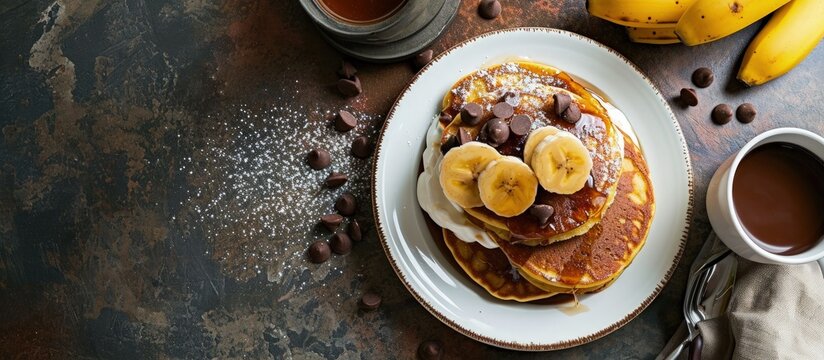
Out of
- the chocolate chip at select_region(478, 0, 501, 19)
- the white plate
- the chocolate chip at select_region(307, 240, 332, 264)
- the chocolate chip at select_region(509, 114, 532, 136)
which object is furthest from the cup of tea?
the chocolate chip at select_region(307, 240, 332, 264)

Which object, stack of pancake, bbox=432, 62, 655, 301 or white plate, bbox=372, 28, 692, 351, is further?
white plate, bbox=372, 28, 692, 351

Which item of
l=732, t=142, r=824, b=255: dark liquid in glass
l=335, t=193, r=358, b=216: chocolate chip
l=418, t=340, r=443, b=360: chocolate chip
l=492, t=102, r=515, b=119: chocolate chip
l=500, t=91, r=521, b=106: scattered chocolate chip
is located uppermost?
l=492, t=102, r=515, b=119: chocolate chip

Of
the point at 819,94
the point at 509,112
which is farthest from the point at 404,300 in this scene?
the point at 819,94

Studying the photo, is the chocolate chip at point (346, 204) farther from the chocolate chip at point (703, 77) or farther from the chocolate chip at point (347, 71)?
the chocolate chip at point (703, 77)

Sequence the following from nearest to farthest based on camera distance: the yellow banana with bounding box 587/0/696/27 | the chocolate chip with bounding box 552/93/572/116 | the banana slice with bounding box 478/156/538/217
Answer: the banana slice with bounding box 478/156/538/217 < the chocolate chip with bounding box 552/93/572/116 < the yellow banana with bounding box 587/0/696/27

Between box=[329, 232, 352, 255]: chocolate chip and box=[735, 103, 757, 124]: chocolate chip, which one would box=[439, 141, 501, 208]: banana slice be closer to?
box=[329, 232, 352, 255]: chocolate chip

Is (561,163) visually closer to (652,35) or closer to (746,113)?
(652,35)

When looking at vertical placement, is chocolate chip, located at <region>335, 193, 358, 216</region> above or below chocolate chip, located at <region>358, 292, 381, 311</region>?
above

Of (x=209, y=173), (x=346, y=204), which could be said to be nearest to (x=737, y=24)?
(x=346, y=204)
